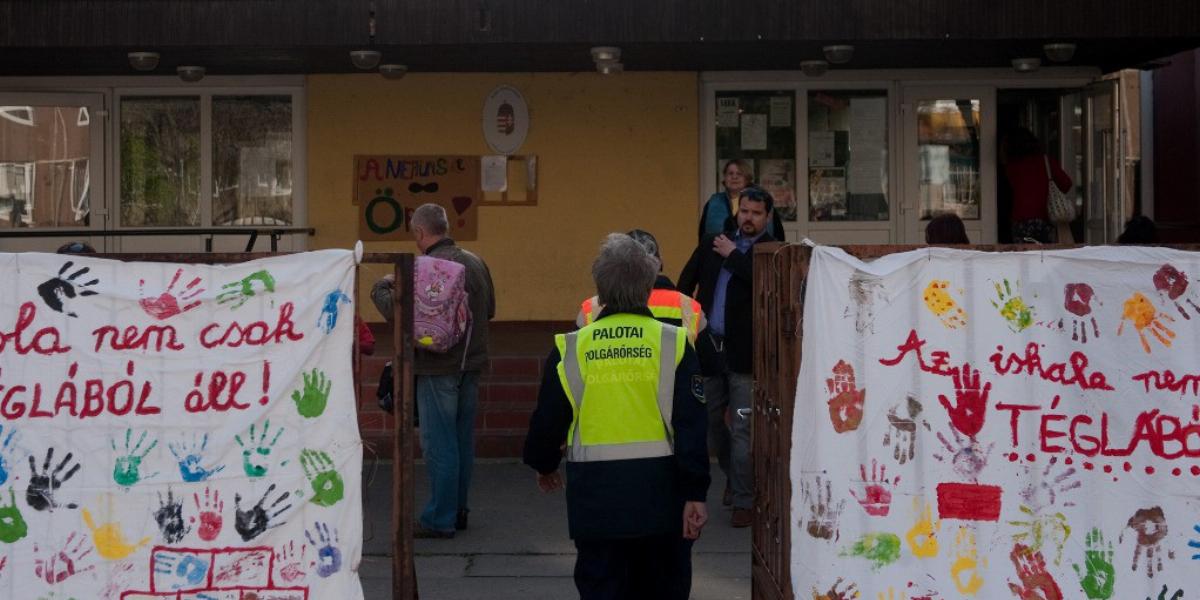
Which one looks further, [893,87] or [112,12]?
[893,87]

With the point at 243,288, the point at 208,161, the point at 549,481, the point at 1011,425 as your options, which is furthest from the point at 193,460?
the point at 208,161

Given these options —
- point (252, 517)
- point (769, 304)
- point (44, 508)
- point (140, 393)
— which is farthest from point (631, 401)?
point (44, 508)

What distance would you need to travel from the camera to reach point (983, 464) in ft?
16.5

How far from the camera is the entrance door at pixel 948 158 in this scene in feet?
41.9

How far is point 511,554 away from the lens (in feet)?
25.9

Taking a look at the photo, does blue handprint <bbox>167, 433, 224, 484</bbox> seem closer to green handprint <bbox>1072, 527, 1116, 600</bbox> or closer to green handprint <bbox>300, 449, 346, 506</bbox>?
green handprint <bbox>300, 449, 346, 506</bbox>

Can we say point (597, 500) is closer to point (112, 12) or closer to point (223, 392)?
point (223, 392)

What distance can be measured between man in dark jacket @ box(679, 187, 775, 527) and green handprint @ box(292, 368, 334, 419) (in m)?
3.20

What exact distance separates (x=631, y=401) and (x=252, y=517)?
4.62 feet

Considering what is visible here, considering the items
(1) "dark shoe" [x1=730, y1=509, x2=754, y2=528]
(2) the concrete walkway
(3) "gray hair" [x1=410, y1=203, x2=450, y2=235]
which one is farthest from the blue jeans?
(1) "dark shoe" [x1=730, y1=509, x2=754, y2=528]

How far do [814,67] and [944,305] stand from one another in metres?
6.79

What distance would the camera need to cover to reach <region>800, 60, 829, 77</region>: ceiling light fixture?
11562mm

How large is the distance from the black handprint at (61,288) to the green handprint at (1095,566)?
3.61 m

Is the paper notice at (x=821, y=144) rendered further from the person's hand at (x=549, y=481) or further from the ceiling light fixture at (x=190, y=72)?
the person's hand at (x=549, y=481)
